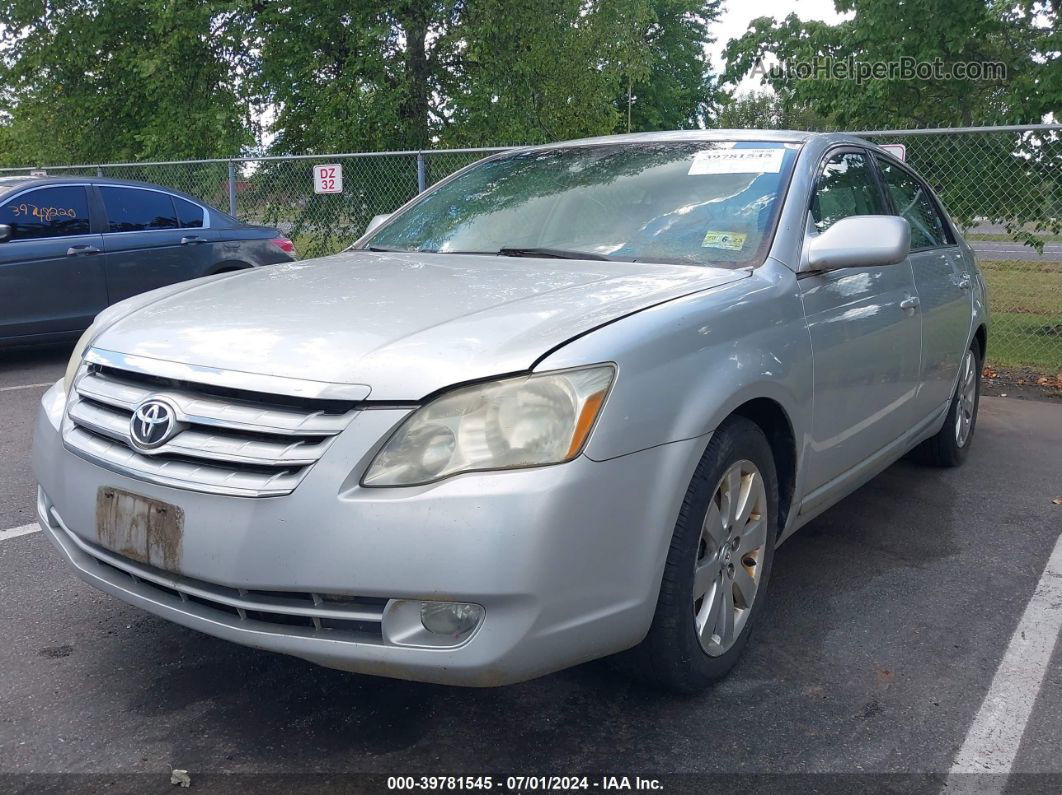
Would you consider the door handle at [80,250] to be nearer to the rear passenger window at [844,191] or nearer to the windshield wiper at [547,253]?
the windshield wiper at [547,253]

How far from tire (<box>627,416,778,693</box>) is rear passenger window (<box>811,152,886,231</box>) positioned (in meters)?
1.10

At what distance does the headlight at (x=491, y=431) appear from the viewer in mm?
2260

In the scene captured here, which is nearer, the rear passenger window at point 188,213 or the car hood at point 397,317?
the car hood at point 397,317

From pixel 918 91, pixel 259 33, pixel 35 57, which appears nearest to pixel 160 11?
pixel 259 33

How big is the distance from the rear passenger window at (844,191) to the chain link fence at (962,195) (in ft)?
12.8

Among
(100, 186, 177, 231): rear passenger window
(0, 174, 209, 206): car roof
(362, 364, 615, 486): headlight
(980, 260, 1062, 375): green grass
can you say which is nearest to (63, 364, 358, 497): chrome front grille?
(362, 364, 615, 486): headlight

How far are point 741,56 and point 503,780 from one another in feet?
49.3

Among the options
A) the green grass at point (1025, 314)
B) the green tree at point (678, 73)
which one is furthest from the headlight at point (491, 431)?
the green tree at point (678, 73)

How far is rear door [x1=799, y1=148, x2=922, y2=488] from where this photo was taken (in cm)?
332

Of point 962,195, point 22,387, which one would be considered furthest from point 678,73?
point 22,387

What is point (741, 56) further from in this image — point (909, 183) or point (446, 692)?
point (446, 692)

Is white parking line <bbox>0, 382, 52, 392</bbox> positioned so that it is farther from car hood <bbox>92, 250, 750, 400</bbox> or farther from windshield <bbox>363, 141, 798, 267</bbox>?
car hood <bbox>92, 250, 750, 400</bbox>

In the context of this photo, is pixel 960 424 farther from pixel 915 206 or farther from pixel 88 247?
pixel 88 247

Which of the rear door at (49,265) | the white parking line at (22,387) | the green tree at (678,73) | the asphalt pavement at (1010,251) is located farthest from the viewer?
the green tree at (678,73)
